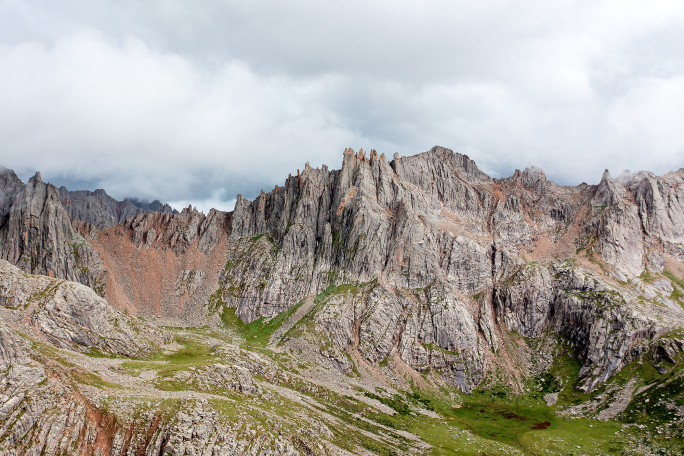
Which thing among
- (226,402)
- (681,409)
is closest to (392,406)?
(226,402)

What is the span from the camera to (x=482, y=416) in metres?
127

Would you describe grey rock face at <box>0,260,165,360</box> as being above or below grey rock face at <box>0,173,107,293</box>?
below

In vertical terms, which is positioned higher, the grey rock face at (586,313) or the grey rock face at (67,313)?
the grey rock face at (586,313)

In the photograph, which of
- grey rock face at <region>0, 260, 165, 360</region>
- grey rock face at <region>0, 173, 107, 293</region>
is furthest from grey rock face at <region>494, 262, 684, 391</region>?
grey rock face at <region>0, 173, 107, 293</region>

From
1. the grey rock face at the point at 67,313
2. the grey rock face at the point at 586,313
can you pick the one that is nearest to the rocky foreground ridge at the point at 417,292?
the grey rock face at the point at 586,313

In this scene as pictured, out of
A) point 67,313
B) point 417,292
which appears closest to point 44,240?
point 67,313

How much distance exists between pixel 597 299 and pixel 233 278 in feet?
540

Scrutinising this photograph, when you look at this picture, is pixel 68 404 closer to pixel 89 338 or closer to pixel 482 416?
pixel 89 338

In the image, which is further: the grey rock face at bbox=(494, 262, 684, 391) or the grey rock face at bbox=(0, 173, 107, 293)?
the grey rock face at bbox=(0, 173, 107, 293)

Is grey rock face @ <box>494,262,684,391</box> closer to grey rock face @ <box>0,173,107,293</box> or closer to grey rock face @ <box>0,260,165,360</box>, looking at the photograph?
grey rock face @ <box>0,260,165,360</box>


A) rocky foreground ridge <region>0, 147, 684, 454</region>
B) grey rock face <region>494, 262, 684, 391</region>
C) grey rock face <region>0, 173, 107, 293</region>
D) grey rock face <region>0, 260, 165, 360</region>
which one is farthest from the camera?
grey rock face <region>0, 173, 107, 293</region>

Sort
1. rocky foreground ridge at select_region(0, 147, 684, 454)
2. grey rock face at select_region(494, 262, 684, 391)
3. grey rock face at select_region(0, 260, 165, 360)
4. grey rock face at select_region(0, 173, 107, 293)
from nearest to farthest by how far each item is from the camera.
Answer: grey rock face at select_region(0, 260, 165, 360) < grey rock face at select_region(494, 262, 684, 391) < rocky foreground ridge at select_region(0, 147, 684, 454) < grey rock face at select_region(0, 173, 107, 293)

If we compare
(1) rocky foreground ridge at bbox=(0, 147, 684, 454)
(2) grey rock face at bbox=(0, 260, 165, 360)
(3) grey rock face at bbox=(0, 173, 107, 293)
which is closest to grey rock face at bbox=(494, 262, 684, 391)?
(1) rocky foreground ridge at bbox=(0, 147, 684, 454)

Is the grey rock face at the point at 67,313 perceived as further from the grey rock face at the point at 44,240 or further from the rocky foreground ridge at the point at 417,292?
the grey rock face at the point at 44,240
